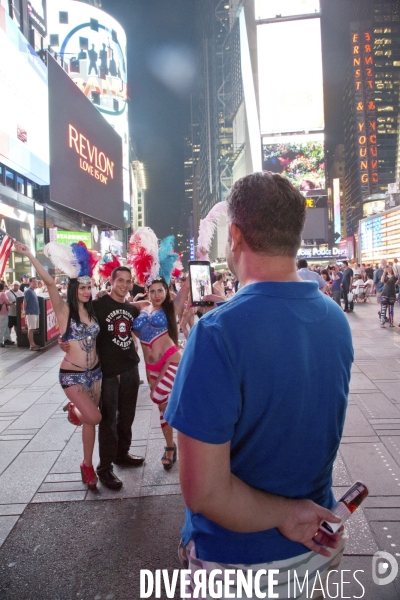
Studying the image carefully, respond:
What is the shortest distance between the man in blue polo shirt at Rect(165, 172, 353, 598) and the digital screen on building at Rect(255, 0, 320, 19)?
52.9 m

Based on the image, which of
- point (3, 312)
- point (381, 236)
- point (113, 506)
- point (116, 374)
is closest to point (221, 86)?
point (381, 236)

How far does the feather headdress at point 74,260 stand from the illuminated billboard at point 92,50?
50058 mm

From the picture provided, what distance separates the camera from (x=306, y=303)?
1276mm

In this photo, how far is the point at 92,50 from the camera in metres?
50.8

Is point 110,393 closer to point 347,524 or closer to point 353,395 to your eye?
point 347,524

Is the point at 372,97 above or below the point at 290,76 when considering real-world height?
above

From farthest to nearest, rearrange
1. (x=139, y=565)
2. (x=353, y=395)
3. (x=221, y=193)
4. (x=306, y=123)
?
(x=221, y=193) < (x=306, y=123) < (x=353, y=395) < (x=139, y=565)

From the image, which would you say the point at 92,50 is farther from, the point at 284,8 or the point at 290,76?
the point at 290,76

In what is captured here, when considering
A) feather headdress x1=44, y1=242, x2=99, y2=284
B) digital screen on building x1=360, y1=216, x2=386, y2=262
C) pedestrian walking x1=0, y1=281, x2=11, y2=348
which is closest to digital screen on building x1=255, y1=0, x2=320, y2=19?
digital screen on building x1=360, y1=216, x2=386, y2=262

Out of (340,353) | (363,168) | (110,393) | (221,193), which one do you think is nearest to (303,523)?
(340,353)

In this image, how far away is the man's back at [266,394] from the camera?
1113mm

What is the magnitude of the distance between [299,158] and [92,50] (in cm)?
2638

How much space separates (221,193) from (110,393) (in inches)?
3298

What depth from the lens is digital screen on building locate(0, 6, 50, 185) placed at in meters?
18.9
